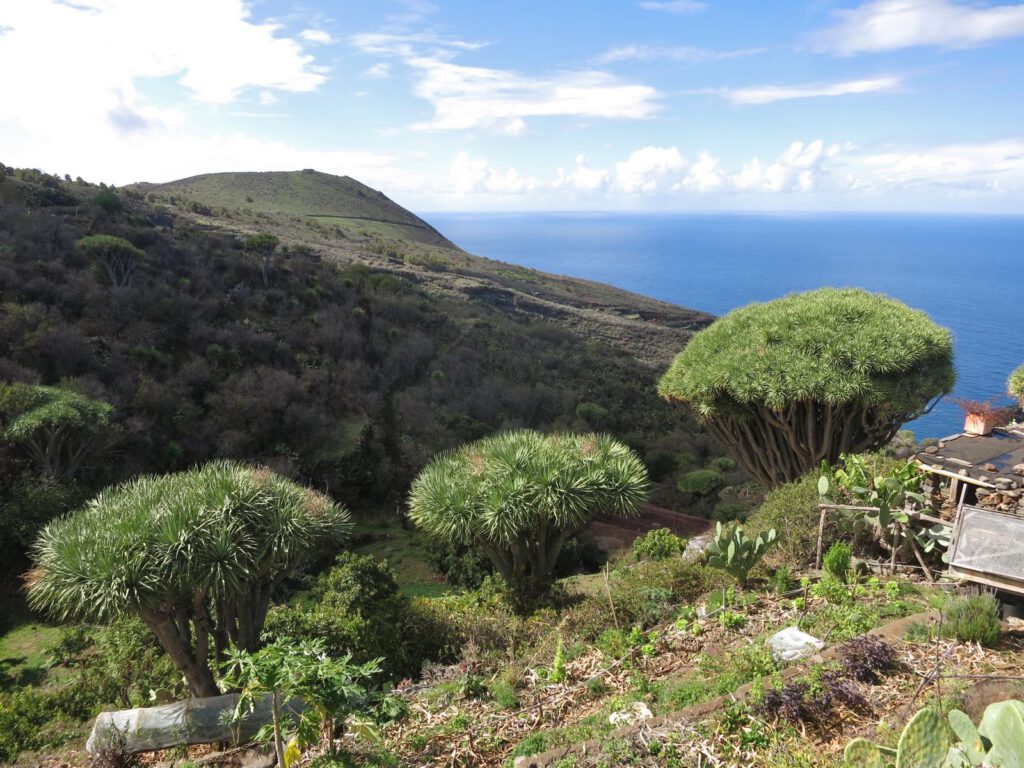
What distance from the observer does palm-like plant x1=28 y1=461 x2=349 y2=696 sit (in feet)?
20.9

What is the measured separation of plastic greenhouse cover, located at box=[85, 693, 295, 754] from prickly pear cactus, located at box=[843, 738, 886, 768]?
495 cm

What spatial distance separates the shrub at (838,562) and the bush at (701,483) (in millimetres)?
14328

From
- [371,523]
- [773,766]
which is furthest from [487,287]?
[773,766]

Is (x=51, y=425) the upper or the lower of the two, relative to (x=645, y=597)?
upper

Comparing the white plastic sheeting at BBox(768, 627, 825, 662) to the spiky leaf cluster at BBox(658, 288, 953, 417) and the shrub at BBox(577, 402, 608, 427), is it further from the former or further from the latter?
the shrub at BBox(577, 402, 608, 427)

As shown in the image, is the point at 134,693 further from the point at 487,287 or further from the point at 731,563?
the point at 487,287

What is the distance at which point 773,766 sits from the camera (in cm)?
388

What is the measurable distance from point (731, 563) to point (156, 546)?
649 cm

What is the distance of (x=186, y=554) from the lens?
21.2 ft

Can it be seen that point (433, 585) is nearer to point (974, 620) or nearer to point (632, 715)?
point (632, 715)

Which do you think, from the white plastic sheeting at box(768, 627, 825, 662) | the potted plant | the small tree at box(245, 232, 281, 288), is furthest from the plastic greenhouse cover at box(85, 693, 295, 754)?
the small tree at box(245, 232, 281, 288)

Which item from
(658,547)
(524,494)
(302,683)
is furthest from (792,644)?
(658,547)

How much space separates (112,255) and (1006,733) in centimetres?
3278

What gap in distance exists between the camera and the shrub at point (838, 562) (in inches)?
276
